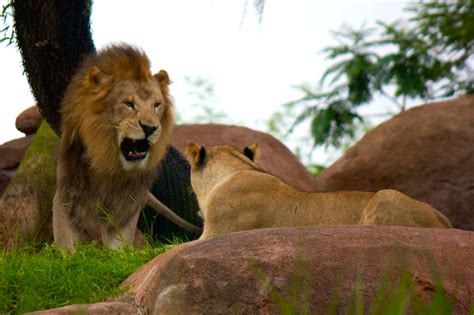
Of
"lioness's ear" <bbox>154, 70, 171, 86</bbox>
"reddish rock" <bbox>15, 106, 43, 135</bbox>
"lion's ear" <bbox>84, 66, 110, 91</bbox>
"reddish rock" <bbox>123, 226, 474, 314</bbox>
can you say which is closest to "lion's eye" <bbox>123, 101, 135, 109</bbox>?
"lion's ear" <bbox>84, 66, 110, 91</bbox>

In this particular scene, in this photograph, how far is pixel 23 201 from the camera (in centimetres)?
884

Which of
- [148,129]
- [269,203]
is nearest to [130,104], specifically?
[148,129]

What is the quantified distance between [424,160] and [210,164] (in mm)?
4468

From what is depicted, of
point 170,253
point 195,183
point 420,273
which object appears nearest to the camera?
point 420,273

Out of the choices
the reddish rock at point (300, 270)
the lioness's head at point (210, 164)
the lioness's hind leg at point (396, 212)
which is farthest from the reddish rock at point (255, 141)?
the reddish rock at point (300, 270)

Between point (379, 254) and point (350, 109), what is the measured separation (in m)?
8.72

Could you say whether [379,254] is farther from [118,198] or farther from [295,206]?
[118,198]

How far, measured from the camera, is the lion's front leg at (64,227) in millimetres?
7719

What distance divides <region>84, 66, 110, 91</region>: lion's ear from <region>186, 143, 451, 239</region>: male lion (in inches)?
52.1

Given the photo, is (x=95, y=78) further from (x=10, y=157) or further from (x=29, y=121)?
(x=29, y=121)

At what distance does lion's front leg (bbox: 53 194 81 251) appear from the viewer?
7.72m

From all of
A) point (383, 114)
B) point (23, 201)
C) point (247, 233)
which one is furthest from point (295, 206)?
point (383, 114)

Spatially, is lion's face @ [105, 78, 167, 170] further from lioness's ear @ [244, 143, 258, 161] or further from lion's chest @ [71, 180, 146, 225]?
lioness's ear @ [244, 143, 258, 161]

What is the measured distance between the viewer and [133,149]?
7.80 meters
